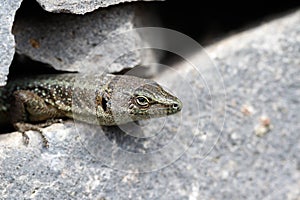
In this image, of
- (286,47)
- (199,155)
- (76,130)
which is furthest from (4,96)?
(286,47)

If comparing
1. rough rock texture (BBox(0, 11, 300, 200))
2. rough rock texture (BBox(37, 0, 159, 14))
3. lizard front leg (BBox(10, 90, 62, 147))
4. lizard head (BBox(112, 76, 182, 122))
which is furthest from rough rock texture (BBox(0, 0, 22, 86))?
rough rock texture (BBox(0, 11, 300, 200))

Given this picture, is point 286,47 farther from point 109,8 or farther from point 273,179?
point 109,8

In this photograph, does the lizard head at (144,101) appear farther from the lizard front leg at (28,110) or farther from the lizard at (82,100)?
the lizard front leg at (28,110)

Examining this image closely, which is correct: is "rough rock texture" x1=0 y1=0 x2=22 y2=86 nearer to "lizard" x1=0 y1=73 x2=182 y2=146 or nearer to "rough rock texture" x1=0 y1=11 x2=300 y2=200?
"lizard" x1=0 y1=73 x2=182 y2=146

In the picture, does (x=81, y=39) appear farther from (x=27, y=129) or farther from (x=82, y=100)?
(x=27, y=129)

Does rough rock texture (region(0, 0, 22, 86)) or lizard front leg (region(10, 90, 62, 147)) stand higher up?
rough rock texture (region(0, 0, 22, 86))
